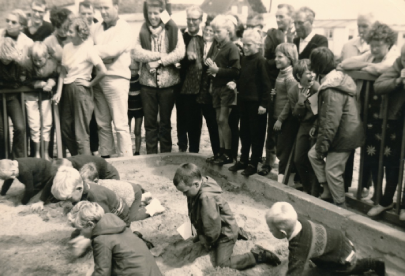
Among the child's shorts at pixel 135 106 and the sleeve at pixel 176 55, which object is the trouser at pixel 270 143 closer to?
the sleeve at pixel 176 55

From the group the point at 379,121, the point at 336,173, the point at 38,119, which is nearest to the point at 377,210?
the point at 336,173

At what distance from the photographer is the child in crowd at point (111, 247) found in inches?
129

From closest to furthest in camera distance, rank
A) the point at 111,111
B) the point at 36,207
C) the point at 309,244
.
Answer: the point at 309,244 → the point at 36,207 → the point at 111,111

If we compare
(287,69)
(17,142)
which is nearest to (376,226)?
(287,69)

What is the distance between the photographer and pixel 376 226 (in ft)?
13.4

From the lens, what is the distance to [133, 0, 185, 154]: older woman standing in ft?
21.6

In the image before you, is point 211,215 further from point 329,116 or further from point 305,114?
point 305,114

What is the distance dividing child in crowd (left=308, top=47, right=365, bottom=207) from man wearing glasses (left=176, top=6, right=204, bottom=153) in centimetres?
214

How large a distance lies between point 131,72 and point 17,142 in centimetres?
180

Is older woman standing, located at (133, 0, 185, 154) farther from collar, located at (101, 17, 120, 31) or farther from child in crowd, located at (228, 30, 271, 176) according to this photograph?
child in crowd, located at (228, 30, 271, 176)

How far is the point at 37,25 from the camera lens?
6707 millimetres

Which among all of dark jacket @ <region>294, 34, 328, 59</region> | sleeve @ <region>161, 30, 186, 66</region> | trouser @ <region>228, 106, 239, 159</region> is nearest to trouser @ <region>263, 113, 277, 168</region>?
trouser @ <region>228, 106, 239, 159</region>

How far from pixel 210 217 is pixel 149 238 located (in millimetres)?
964

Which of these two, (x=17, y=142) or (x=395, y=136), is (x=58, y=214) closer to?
(x=17, y=142)
